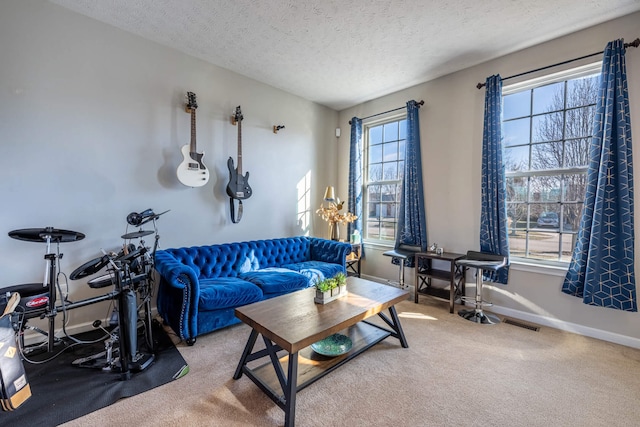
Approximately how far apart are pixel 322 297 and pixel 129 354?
143 cm

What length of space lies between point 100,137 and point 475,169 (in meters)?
4.06

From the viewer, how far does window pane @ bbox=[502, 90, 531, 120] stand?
9.98 feet

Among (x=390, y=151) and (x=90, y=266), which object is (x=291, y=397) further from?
(x=390, y=151)

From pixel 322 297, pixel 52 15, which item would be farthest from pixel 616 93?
pixel 52 15

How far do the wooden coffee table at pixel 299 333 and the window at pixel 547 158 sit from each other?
70.7 inches

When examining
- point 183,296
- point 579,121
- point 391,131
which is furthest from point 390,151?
point 183,296

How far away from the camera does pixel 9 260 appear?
2260mm

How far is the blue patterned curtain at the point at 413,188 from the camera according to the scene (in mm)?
3727

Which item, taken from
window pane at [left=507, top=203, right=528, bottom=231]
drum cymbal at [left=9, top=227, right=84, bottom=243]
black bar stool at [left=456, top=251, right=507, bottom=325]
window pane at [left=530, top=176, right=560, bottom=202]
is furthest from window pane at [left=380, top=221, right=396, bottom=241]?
drum cymbal at [left=9, top=227, right=84, bottom=243]

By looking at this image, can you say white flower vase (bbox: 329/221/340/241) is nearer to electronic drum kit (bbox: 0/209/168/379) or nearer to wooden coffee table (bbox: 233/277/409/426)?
wooden coffee table (bbox: 233/277/409/426)

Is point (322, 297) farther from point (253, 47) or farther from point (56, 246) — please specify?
point (253, 47)

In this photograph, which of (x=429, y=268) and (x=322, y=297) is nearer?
(x=322, y=297)

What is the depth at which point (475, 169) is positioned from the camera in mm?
3307

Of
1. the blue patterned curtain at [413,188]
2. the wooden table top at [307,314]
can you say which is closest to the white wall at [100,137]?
the wooden table top at [307,314]
